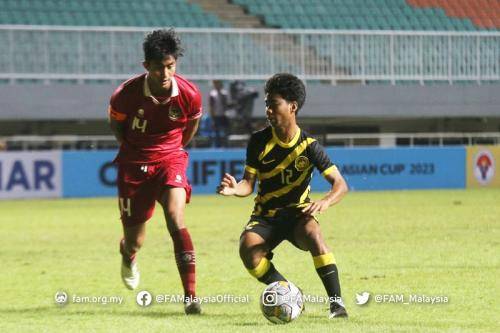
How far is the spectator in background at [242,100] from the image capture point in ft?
91.5

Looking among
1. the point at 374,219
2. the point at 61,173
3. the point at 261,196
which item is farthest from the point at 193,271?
the point at 61,173

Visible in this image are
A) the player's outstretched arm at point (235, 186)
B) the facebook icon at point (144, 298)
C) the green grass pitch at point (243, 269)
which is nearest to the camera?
the player's outstretched arm at point (235, 186)

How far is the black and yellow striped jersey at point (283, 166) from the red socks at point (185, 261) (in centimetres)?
67

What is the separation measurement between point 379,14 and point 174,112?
2579cm

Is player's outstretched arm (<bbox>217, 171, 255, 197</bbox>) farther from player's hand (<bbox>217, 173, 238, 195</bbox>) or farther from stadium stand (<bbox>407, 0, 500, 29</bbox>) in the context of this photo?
stadium stand (<bbox>407, 0, 500, 29</bbox>)

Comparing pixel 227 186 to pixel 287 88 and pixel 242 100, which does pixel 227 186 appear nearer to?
pixel 287 88

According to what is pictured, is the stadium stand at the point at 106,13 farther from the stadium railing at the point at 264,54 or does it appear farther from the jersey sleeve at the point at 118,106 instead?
the jersey sleeve at the point at 118,106

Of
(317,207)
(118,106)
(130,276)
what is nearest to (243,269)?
(130,276)

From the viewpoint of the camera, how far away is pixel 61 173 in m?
26.3

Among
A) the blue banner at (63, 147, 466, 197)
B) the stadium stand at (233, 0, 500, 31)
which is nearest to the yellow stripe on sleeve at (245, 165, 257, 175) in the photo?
the blue banner at (63, 147, 466, 197)

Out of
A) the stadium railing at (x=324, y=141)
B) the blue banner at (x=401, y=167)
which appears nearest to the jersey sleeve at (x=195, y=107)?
the stadium railing at (x=324, y=141)

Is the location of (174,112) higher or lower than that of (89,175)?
higher

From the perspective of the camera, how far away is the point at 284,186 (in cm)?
820

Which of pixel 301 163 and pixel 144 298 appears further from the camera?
pixel 144 298
